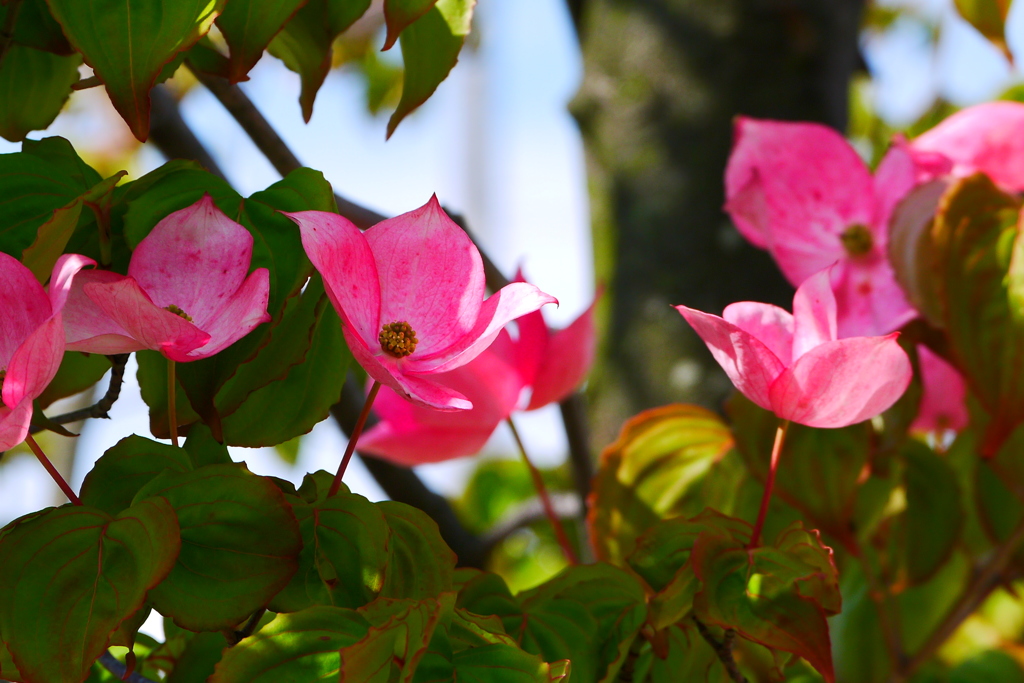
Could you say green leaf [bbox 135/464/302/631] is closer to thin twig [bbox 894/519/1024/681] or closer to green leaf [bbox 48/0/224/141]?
green leaf [bbox 48/0/224/141]

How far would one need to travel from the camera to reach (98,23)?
279 millimetres

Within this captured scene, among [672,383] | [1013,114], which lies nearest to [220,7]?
[1013,114]

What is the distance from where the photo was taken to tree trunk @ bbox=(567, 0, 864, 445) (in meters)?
0.85

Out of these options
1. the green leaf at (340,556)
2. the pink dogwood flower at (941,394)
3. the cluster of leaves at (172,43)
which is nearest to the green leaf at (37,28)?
the cluster of leaves at (172,43)

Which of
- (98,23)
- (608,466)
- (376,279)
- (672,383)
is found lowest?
(672,383)

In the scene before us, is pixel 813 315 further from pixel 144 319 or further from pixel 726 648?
pixel 144 319

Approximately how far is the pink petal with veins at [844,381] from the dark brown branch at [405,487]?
0.97 feet

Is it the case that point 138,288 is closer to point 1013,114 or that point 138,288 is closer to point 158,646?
point 158,646

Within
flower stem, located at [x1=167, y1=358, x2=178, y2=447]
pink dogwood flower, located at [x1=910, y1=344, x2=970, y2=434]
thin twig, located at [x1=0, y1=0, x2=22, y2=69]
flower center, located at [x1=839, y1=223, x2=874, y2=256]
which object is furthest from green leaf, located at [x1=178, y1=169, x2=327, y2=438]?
pink dogwood flower, located at [x1=910, y1=344, x2=970, y2=434]

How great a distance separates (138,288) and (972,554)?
698 millimetres

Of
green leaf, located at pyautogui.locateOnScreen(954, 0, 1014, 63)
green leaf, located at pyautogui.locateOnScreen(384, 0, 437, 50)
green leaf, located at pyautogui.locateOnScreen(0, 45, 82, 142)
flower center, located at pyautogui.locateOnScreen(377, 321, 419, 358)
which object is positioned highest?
green leaf, located at pyautogui.locateOnScreen(0, 45, 82, 142)

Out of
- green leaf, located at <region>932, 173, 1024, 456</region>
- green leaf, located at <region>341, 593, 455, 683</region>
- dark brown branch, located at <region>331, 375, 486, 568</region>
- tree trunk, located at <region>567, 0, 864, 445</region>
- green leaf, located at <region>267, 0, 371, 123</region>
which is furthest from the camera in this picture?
tree trunk, located at <region>567, 0, 864, 445</region>

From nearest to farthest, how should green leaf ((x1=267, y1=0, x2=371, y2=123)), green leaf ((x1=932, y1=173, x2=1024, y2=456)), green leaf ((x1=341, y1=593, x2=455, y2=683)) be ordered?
green leaf ((x1=341, y1=593, x2=455, y2=683)) → green leaf ((x1=267, y1=0, x2=371, y2=123)) → green leaf ((x1=932, y1=173, x2=1024, y2=456))

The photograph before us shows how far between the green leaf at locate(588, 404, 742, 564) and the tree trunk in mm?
272
